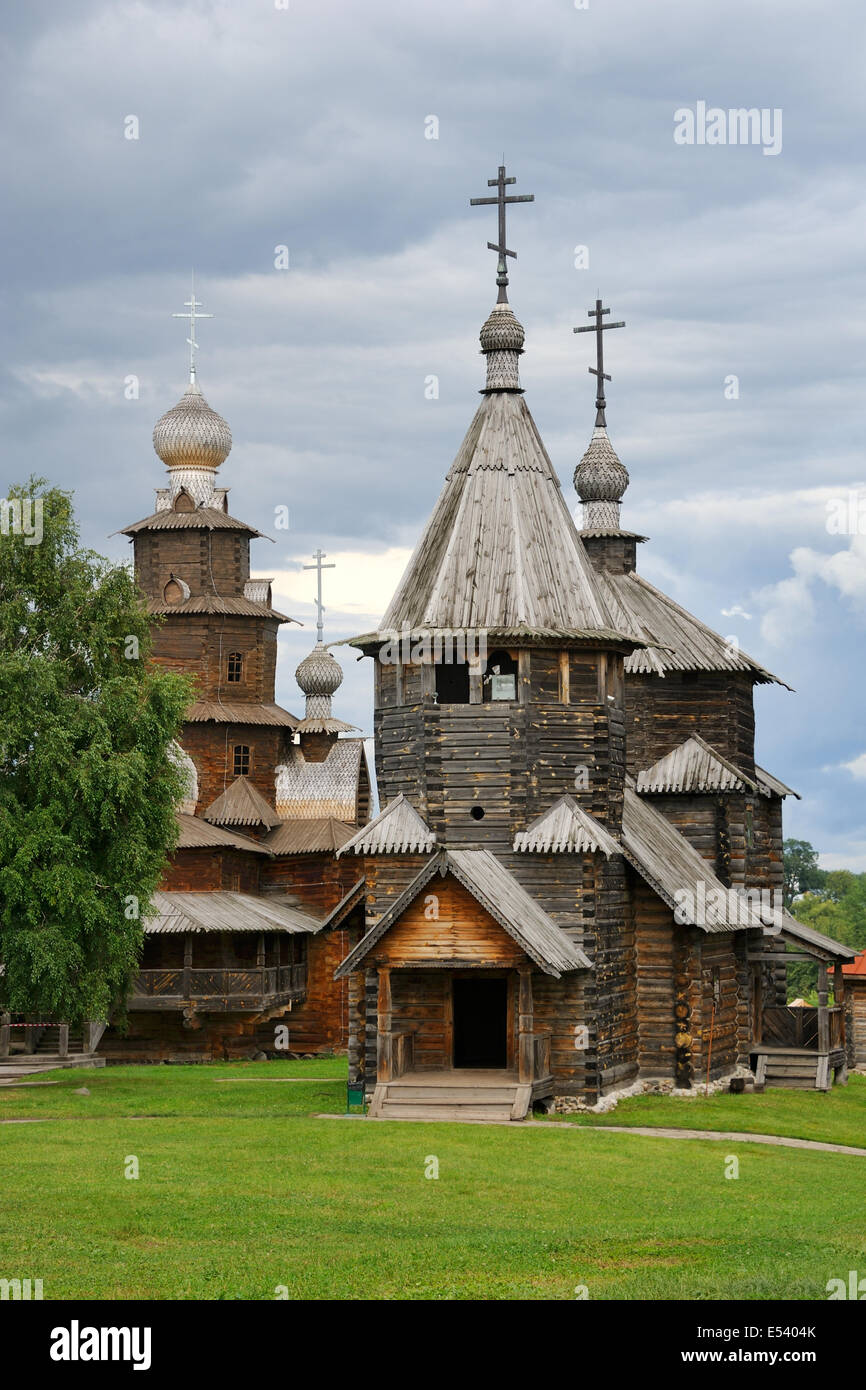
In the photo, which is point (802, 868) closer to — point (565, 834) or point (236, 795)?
point (236, 795)

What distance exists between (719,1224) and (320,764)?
3299 centimetres

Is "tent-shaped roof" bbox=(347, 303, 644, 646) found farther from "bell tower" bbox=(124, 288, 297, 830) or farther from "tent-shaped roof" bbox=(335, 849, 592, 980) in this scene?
"bell tower" bbox=(124, 288, 297, 830)

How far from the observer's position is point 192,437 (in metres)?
51.5

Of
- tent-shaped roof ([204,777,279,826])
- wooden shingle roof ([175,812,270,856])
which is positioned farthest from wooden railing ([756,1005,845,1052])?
tent-shaped roof ([204,777,279,826])

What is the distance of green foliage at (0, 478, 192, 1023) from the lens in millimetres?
32906

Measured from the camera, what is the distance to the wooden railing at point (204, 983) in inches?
1747

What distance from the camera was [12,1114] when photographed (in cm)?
3077

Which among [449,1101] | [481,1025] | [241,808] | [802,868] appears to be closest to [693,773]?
[481,1025]

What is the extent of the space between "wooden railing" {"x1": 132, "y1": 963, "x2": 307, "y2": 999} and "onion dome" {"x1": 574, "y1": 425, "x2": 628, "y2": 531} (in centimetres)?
1399

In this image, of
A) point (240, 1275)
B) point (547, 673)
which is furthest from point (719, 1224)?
point (547, 673)

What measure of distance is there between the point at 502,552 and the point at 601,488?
12376 mm

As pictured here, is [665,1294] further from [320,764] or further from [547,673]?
[320,764]

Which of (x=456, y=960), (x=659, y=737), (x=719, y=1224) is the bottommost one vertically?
(x=719, y=1224)
